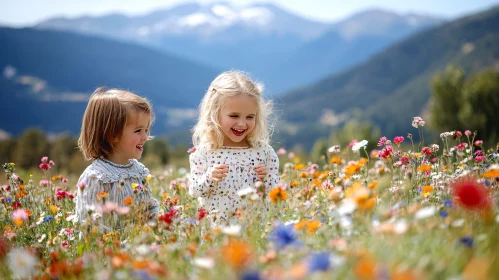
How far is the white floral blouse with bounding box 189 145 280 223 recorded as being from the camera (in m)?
4.52

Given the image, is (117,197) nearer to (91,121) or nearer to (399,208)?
(91,121)

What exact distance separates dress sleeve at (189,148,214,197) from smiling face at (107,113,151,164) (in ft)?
1.78

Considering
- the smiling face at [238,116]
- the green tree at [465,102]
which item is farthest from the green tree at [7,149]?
the smiling face at [238,116]

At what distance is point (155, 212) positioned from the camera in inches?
175

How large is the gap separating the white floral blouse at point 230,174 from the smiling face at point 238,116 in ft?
0.69

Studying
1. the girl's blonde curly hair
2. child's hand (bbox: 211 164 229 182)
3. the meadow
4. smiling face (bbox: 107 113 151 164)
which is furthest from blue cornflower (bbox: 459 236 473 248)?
smiling face (bbox: 107 113 151 164)

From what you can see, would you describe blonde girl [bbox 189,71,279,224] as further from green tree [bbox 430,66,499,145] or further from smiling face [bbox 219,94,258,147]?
green tree [bbox 430,66,499,145]

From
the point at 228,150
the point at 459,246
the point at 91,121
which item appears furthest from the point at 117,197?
the point at 459,246

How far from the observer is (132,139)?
4430mm

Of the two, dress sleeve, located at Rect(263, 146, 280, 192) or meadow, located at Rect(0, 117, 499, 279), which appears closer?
Result: meadow, located at Rect(0, 117, 499, 279)

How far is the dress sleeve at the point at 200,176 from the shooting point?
434 centimetres

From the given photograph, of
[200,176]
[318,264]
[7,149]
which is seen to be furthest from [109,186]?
[7,149]

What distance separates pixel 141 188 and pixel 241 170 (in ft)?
3.44

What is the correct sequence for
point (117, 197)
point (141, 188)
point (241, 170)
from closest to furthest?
point (141, 188)
point (117, 197)
point (241, 170)
